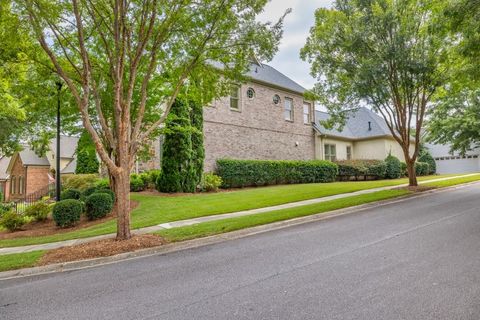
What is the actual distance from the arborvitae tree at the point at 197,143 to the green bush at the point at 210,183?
300 mm

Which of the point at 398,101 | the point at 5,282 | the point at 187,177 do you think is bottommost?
the point at 5,282

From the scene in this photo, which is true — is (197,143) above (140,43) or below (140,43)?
below

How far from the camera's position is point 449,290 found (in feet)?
12.9

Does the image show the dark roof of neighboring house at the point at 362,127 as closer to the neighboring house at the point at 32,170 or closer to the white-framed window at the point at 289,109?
the white-framed window at the point at 289,109

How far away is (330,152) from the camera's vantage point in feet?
91.8

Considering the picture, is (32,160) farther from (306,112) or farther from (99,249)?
(99,249)

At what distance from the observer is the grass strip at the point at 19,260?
6.31 m

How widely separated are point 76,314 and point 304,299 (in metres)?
2.86

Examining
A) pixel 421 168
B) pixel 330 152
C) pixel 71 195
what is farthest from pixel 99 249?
pixel 421 168

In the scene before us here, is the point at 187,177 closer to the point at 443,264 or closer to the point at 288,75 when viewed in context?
the point at 443,264

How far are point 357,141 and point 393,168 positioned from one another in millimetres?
5290

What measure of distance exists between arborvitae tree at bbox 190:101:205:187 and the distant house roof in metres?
6.65

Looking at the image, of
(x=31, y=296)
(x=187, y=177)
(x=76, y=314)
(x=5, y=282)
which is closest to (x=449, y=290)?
(x=76, y=314)

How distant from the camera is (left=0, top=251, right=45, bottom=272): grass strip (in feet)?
20.7
